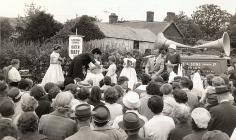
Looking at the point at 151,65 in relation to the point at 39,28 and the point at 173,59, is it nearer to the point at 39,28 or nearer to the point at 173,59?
the point at 173,59

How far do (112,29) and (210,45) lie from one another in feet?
112

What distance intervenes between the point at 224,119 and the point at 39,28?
3206 centimetres

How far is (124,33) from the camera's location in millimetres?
54438

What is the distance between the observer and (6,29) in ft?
227

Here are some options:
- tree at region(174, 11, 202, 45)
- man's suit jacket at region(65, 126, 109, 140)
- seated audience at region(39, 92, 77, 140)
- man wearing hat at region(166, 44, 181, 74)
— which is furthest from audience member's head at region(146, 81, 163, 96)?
tree at region(174, 11, 202, 45)

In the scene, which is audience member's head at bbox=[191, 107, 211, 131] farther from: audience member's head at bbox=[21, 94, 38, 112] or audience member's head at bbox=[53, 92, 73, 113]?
audience member's head at bbox=[21, 94, 38, 112]

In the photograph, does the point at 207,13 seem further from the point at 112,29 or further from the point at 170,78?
the point at 170,78

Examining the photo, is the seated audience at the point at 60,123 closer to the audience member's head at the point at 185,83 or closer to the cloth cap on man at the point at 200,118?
the cloth cap on man at the point at 200,118

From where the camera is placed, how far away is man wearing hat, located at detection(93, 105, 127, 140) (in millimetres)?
5043

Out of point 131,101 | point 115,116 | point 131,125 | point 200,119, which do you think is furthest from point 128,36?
point 131,125

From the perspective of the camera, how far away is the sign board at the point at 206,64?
1667cm

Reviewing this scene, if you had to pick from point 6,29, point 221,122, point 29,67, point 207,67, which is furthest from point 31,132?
point 6,29

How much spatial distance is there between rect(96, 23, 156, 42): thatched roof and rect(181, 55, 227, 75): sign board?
31780 millimetres

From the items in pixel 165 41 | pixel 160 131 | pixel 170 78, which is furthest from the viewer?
pixel 165 41
